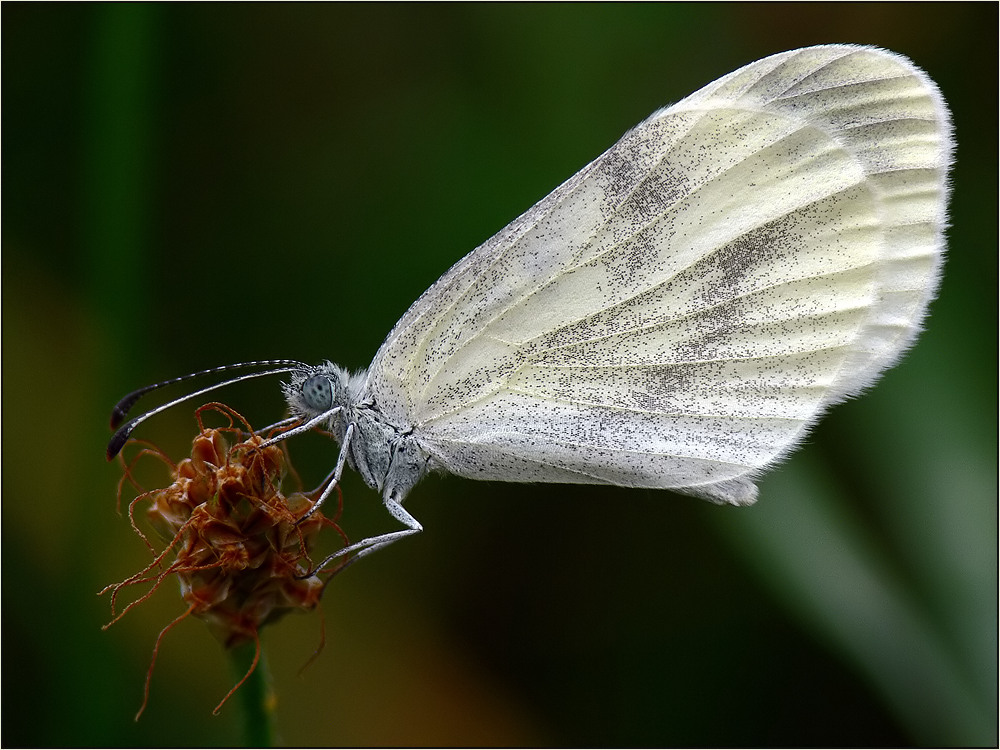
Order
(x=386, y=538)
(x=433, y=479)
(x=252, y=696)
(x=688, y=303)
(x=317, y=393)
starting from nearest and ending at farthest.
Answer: (x=252, y=696) < (x=386, y=538) < (x=317, y=393) < (x=688, y=303) < (x=433, y=479)

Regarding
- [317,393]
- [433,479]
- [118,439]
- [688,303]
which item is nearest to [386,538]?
[317,393]

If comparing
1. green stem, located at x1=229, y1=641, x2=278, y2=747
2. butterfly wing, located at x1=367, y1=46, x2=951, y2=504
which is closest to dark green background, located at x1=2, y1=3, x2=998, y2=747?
butterfly wing, located at x1=367, y1=46, x2=951, y2=504

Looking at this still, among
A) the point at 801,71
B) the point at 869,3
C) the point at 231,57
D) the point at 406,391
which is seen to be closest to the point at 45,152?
the point at 231,57

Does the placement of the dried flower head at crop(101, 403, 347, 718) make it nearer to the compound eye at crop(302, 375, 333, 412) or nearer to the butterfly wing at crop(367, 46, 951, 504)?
the compound eye at crop(302, 375, 333, 412)

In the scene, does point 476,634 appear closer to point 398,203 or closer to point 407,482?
point 407,482

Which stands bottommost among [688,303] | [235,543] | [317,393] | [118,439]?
[688,303]

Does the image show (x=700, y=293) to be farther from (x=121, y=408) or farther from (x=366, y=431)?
(x=121, y=408)
